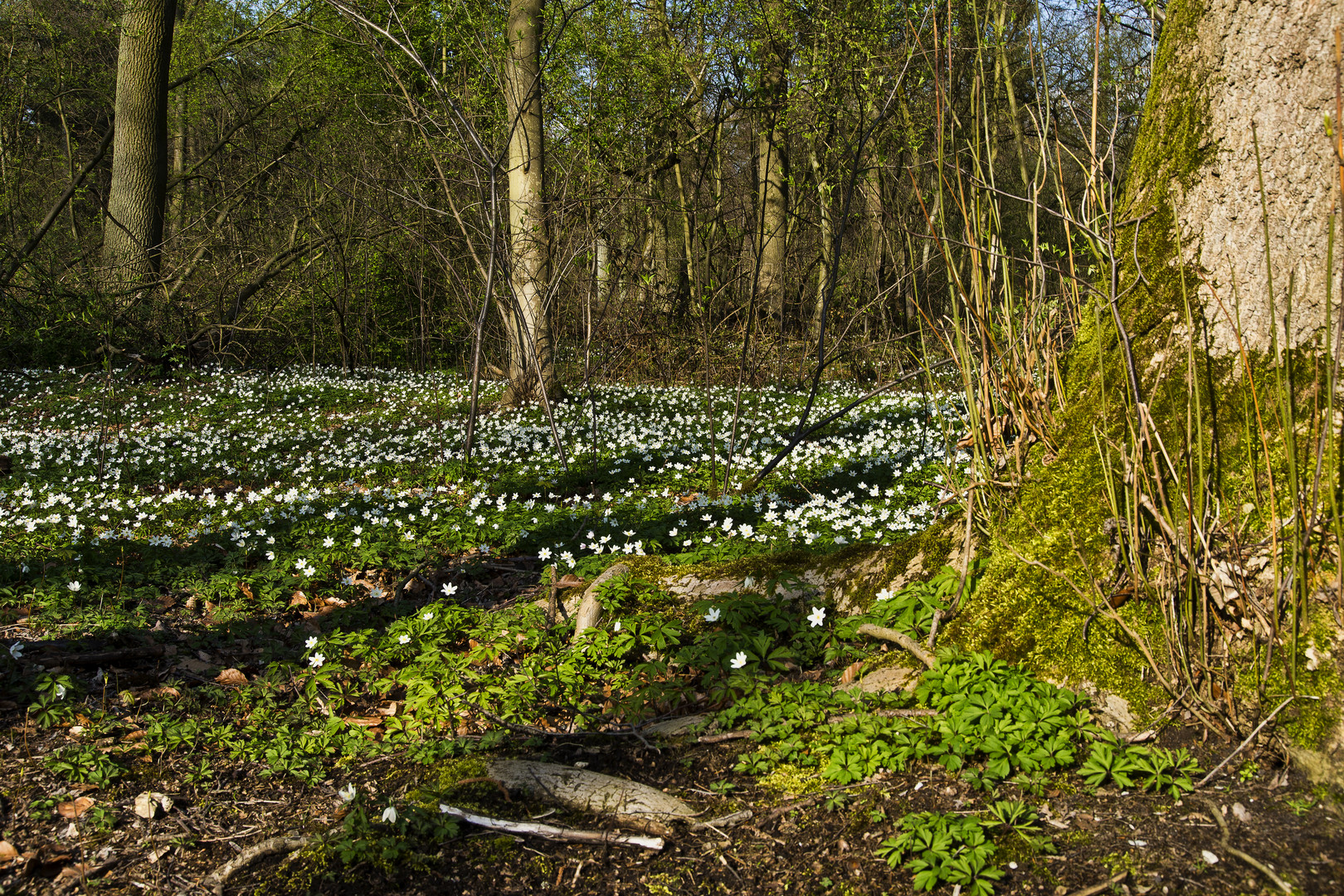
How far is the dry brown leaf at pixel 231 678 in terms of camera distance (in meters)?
3.89

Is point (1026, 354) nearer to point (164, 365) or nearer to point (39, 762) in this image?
point (39, 762)

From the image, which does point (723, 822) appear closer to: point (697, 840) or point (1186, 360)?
point (697, 840)

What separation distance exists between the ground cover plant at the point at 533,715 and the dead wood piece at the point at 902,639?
75mm

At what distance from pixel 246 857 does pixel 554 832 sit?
3.02 ft

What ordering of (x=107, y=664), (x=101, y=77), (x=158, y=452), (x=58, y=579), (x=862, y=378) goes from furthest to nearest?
(x=101, y=77) < (x=862, y=378) < (x=158, y=452) < (x=58, y=579) < (x=107, y=664)

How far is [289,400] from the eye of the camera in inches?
481

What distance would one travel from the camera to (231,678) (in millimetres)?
3928

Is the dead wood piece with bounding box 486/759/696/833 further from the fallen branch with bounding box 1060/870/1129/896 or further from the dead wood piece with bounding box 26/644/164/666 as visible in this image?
the dead wood piece with bounding box 26/644/164/666

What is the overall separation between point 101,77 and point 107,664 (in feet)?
68.0

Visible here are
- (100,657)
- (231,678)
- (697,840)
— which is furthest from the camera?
(231,678)

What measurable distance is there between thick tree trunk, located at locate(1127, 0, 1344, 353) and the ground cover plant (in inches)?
44.7

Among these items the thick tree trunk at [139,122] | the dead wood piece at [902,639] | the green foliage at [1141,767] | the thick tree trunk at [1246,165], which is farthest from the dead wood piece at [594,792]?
the thick tree trunk at [139,122]

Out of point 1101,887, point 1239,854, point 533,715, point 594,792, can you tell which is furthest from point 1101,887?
point 533,715

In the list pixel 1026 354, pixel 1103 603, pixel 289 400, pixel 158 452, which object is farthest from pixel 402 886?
pixel 289 400
